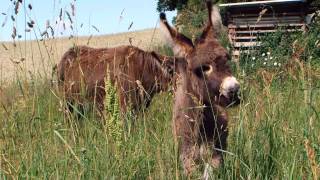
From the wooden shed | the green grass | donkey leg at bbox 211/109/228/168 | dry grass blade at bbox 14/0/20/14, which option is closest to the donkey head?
donkey leg at bbox 211/109/228/168

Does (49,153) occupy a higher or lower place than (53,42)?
lower

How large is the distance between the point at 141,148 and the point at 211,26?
1734 mm

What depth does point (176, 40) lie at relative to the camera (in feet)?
13.9

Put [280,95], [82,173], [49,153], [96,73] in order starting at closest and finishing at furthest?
[82,173] → [49,153] → [280,95] → [96,73]

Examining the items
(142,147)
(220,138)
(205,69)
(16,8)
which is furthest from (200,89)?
(16,8)

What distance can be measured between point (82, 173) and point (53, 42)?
149 cm

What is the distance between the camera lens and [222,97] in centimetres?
387

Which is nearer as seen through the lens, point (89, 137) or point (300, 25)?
point (89, 137)

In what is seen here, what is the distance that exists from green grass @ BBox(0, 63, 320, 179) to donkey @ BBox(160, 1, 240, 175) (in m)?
0.23

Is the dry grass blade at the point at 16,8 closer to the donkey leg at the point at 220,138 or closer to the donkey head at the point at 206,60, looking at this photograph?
the donkey head at the point at 206,60

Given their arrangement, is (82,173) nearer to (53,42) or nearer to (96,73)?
(53,42)

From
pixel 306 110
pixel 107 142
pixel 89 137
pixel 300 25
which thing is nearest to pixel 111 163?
pixel 107 142

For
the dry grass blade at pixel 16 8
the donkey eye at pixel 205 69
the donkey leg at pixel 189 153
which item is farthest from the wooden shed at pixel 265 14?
the dry grass blade at pixel 16 8

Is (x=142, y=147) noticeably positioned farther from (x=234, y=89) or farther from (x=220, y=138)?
(x=234, y=89)
